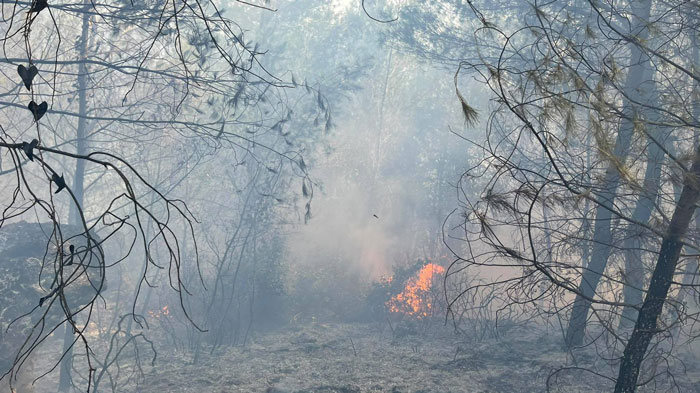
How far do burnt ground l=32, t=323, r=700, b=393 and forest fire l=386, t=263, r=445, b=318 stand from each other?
1.84m

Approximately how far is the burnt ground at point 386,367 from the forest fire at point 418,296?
1.84 meters

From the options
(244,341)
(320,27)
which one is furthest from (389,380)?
(320,27)

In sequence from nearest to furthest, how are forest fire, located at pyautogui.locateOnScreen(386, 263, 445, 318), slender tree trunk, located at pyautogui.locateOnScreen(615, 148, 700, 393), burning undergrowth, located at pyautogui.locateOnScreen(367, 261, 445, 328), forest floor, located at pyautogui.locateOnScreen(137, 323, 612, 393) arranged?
slender tree trunk, located at pyautogui.locateOnScreen(615, 148, 700, 393) < forest floor, located at pyautogui.locateOnScreen(137, 323, 612, 393) < burning undergrowth, located at pyautogui.locateOnScreen(367, 261, 445, 328) < forest fire, located at pyautogui.locateOnScreen(386, 263, 445, 318)

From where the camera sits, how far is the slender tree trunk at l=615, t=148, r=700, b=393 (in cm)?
350

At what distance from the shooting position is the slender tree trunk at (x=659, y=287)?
3.50m

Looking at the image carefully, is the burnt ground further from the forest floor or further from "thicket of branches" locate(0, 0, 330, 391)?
"thicket of branches" locate(0, 0, 330, 391)

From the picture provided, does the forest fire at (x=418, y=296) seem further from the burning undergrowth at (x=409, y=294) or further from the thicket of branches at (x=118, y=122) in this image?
the thicket of branches at (x=118, y=122)

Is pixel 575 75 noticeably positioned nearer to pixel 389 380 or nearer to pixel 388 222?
pixel 389 380

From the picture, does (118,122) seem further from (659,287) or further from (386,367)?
(659,287)

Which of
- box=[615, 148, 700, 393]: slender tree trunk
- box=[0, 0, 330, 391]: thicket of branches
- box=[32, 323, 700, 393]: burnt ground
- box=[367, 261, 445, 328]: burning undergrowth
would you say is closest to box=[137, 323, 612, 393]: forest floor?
box=[32, 323, 700, 393]: burnt ground

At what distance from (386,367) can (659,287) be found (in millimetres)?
6467

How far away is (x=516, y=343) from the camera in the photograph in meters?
10.2

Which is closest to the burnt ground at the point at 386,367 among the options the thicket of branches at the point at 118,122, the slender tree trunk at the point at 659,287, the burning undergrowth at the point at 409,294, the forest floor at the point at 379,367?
the forest floor at the point at 379,367

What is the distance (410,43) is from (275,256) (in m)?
7.37
